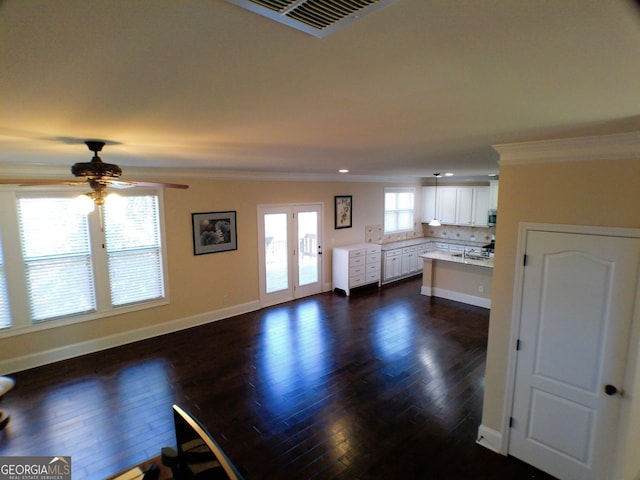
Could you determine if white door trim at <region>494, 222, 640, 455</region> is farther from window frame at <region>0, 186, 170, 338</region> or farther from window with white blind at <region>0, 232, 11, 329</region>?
window with white blind at <region>0, 232, 11, 329</region>

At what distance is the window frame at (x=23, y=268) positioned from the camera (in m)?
4.14

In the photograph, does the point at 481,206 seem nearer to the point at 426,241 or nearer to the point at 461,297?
the point at 426,241

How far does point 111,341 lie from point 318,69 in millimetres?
5387

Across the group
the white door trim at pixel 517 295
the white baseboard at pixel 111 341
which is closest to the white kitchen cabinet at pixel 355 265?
the white baseboard at pixel 111 341

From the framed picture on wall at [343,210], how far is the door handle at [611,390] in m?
5.74

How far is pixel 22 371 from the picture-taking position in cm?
437

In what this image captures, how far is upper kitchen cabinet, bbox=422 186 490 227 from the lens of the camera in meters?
8.52

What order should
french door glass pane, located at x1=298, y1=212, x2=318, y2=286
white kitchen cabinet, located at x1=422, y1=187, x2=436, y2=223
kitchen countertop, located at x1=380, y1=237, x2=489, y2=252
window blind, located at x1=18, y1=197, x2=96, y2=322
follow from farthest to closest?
white kitchen cabinet, located at x1=422, y1=187, x2=436, y2=223
kitchen countertop, located at x1=380, y1=237, x2=489, y2=252
french door glass pane, located at x1=298, y1=212, x2=318, y2=286
window blind, located at x1=18, y1=197, x2=96, y2=322

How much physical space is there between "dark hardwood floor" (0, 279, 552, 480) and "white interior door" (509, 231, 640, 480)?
37cm

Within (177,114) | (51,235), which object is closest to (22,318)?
(51,235)

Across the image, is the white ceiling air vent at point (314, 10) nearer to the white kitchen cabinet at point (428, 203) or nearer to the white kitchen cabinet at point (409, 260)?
the white kitchen cabinet at point (409, 260)

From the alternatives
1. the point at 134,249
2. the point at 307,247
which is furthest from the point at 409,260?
the point at 134,249

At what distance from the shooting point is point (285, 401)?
376 centimetres

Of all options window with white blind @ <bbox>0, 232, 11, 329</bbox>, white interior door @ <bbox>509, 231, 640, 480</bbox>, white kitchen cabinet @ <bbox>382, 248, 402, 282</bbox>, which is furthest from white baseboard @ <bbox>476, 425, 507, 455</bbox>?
window with white blind @ <bbox>0, 232, 11, 329</bbox>
